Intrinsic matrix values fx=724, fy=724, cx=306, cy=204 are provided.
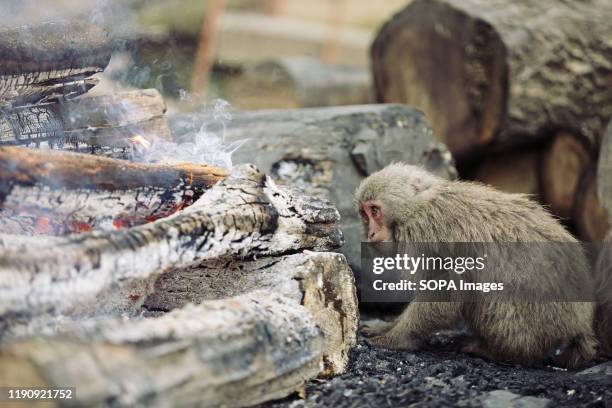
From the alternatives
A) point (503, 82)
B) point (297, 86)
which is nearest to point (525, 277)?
point (503, 82)

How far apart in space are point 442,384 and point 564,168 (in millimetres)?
3463

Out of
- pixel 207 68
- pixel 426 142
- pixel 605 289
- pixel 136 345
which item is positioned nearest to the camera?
pixel 136 345

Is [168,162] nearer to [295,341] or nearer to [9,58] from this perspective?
[9,58]

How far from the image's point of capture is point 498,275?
11.0 feet

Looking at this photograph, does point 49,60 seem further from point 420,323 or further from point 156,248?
point 420,323

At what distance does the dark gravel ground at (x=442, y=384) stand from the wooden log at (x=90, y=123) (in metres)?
1.48

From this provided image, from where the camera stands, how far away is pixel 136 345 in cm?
205

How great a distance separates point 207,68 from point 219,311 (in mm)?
7337

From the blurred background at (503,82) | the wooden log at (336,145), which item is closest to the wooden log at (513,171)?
the blurred background at (503,82)

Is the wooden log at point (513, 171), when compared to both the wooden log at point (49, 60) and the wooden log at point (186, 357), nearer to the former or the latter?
the wooden log at point (49, 60)

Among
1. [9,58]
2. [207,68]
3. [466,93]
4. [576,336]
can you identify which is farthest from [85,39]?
[207,68]

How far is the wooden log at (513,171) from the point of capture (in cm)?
612

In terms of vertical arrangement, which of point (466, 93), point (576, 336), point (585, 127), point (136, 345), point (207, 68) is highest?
point (207, 68)

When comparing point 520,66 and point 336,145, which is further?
point 520,66
